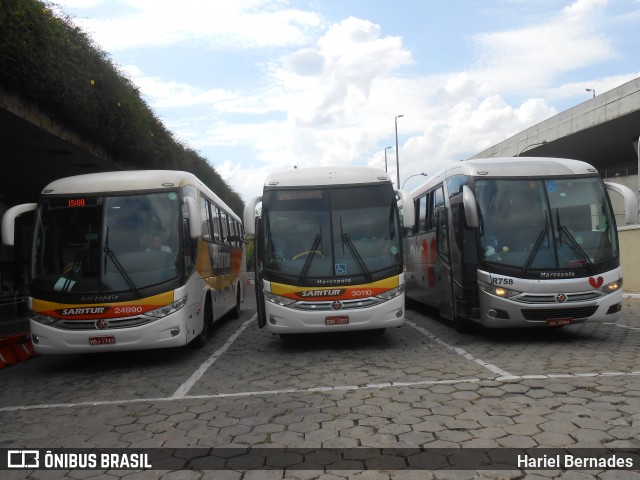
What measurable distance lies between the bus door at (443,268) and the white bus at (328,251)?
5.55 ft

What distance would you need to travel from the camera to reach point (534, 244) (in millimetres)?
9062

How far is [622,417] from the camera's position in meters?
5.00

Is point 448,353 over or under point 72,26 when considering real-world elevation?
under

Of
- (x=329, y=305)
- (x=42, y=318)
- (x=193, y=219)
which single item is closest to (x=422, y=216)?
(x=329, y=305)

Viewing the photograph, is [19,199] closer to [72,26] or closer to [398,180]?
[72,26]

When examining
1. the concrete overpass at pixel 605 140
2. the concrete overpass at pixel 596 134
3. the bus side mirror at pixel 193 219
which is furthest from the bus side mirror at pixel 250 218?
the concrete overpass at pixel 596 134

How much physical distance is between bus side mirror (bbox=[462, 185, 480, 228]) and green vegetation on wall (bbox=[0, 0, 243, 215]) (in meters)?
7.97

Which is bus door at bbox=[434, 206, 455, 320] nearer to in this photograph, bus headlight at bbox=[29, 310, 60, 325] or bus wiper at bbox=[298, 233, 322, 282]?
bus wiper at bbox=[298, 233, 322, 282]

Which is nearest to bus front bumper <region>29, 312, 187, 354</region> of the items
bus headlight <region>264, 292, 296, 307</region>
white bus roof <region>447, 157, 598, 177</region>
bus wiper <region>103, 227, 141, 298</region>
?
bus wiper <region>103, 227, 141, 298</region>

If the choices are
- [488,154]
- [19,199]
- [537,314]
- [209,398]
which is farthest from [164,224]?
[488,154]

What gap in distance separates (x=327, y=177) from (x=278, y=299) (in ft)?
7.40

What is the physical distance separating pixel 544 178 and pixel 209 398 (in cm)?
650

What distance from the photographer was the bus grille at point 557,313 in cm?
877

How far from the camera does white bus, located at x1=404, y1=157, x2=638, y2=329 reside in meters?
8.80
